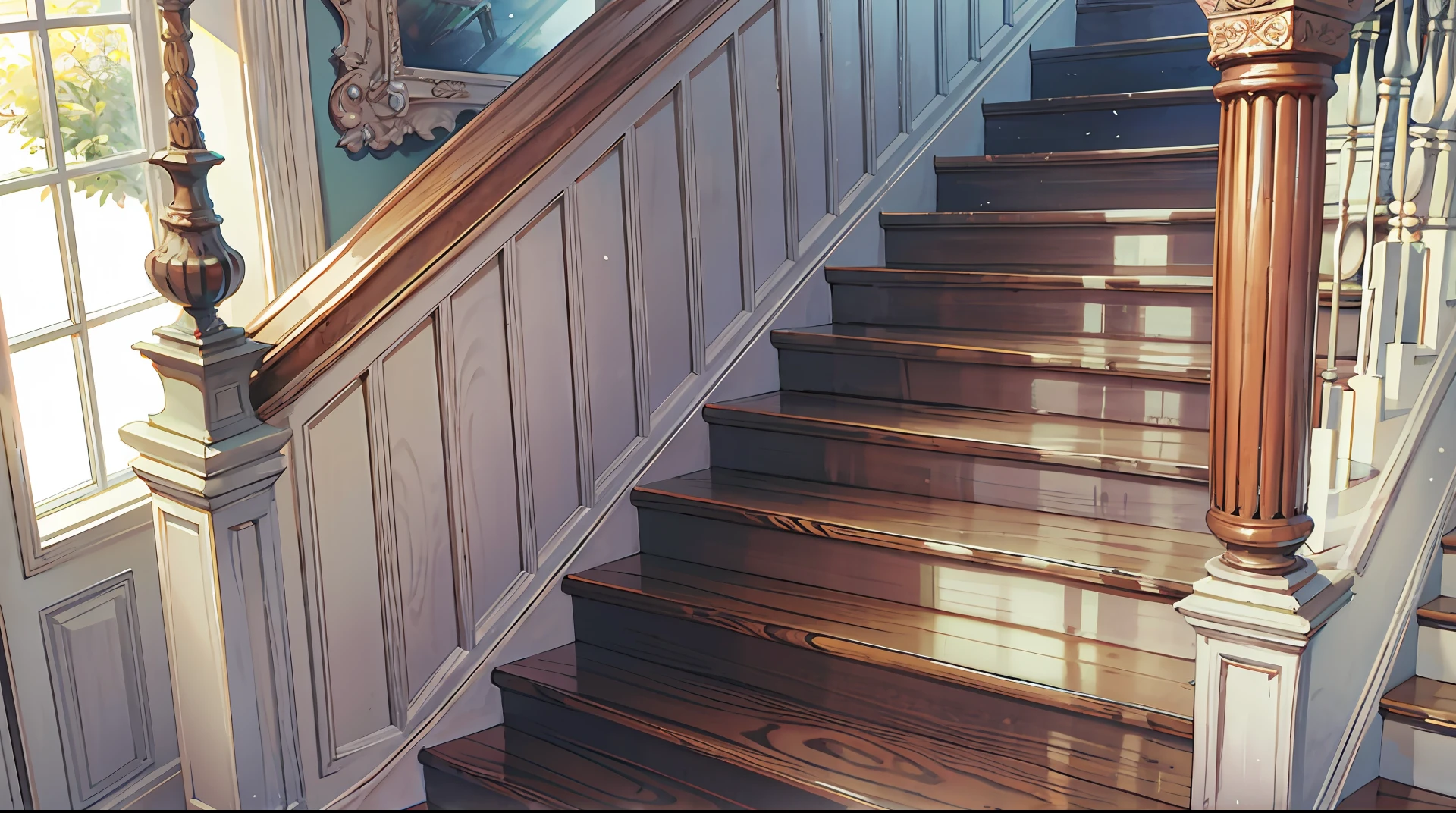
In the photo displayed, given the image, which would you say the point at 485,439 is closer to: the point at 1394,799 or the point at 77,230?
the point at 77,230

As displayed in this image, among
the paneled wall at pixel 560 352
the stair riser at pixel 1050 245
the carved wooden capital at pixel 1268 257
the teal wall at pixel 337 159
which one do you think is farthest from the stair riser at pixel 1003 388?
the teal wall at pixel 337 159

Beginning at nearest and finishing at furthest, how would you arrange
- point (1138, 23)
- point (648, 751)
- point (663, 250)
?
point (648, 751), point (663, 250), point (1138, 23)

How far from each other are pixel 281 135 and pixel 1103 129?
6.54 ft

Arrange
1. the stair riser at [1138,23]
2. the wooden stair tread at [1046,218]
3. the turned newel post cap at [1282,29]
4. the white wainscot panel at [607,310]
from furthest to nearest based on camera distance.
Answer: the stair riser at [1138,23]
the wooden stair tread at [1046,218]
the white wainscot panel at [607,310]
the turned newel post cap at [1282,29]

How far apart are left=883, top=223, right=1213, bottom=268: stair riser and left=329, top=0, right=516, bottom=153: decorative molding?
1.17 meters

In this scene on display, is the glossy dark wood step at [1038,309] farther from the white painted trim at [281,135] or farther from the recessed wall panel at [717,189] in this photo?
Answer: the white painted trim at [281,135]

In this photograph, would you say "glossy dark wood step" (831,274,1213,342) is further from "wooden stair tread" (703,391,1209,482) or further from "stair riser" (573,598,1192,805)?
"stair riser" (573,598,1192,805)

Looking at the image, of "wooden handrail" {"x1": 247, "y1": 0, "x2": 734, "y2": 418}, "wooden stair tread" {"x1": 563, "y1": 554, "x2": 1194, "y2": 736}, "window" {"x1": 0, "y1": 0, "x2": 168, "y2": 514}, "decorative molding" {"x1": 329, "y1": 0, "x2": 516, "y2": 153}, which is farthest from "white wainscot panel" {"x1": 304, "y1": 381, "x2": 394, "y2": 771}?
"decorative molding" {"x1": 329, "y1": 0, "x2": 516, "y2": 153}

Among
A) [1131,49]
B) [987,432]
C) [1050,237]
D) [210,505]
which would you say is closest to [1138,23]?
[1131,49]

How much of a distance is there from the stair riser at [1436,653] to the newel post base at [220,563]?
1836mm

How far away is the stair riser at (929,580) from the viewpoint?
1761 mm

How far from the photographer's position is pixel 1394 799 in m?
1.69

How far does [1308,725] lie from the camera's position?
1474 millimetres

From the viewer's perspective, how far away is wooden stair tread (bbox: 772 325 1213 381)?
208 centimetres
